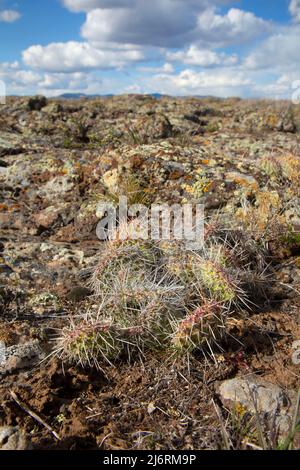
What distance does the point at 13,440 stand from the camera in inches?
93.3

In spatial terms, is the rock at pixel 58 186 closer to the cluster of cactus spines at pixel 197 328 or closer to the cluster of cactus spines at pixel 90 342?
the cluster of cactus spines at pixel 90 342

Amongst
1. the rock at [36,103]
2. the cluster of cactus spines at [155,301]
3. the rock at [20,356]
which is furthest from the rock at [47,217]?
the rock at [36,103]

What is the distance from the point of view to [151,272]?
3637 millimetres

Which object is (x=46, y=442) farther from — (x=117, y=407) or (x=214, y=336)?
(x=214, y=336)

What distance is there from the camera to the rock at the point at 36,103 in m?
11.4

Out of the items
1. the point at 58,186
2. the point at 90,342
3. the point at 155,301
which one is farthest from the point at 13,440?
the point at 58,186

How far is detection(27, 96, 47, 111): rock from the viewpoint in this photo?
11418 mm

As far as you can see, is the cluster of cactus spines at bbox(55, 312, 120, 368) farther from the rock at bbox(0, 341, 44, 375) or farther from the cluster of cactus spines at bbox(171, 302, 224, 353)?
the cluster of cactus spines at bbox(171, 302, 224, 353)

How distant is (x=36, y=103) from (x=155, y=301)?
392 inches

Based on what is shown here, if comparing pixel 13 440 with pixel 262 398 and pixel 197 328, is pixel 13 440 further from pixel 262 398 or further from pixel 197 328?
pixel 262 398

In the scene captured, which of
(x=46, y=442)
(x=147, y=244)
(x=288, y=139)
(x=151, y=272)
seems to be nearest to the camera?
(x=46, y=442)

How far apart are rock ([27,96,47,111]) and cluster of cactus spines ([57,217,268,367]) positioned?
Result: 8.75m
